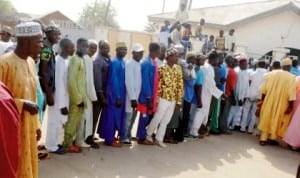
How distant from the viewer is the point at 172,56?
651cm

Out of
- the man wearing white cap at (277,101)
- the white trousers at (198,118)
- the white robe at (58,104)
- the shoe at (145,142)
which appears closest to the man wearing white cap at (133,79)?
the shoe at (145,142)

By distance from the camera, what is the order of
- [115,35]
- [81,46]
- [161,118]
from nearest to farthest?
[81,46], [161,118], [115,35]

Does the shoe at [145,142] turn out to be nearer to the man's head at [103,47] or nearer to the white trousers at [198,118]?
the white trousers at [198,118]

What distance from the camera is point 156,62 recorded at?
6.50 m

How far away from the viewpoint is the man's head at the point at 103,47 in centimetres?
600

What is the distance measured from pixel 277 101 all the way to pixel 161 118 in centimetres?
268

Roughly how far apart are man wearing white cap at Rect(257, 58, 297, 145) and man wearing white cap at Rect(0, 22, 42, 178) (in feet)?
18.2

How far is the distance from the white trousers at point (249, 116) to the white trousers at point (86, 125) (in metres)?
4.16

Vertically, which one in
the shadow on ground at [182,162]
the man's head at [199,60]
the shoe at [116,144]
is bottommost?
the shadow on ground at [182,162]

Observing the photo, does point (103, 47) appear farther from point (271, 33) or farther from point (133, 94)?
point (271, 33)

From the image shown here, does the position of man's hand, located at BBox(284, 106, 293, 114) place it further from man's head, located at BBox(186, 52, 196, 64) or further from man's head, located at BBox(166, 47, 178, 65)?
man's head, located at BBox(166, 47, 178, 65)

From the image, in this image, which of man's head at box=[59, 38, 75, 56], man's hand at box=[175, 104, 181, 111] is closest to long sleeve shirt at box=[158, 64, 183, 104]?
man's hand at box=[175, 104, 181, 111]

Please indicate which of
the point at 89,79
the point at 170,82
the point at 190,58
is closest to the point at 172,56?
the point at 170,82

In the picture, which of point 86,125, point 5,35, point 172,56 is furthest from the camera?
point 5,35
